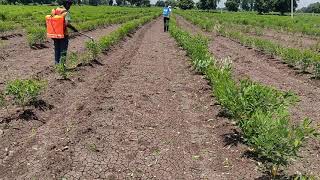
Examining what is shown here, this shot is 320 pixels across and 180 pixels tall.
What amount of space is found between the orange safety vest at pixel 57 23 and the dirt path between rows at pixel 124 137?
1.16m

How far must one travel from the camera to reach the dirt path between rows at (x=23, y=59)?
10688 mm

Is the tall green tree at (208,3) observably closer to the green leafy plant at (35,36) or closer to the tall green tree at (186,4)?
the tall green tree at (186,4)

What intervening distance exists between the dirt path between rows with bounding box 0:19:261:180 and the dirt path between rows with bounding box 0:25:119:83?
1.61m

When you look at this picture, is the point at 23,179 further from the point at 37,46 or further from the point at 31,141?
the point at 37,46

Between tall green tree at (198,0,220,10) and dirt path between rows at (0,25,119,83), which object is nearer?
dirt path between rows at (0,25,119,83)

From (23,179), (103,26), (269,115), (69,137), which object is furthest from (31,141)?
(103,26)

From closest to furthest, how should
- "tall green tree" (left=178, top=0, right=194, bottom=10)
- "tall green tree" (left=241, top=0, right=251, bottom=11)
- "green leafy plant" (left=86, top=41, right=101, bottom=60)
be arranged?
1. "green leafy plant" (left=86, top=41, right=101, bottom=60)
2. "tall green tree" (left=178, top=0, right=194, bottom=10)
3. "tall green tree" (left=241, top=0, right=251, bottom=11)

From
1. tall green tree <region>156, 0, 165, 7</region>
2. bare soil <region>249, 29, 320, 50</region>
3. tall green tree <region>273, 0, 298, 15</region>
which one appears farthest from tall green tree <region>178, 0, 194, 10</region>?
bare soil <region>249, 29, 320, 50</region>

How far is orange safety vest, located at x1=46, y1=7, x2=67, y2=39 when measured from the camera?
→ 32.9 feet

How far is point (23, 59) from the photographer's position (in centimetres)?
1309

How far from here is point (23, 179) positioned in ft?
15.9

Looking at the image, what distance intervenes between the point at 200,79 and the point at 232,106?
4.69m

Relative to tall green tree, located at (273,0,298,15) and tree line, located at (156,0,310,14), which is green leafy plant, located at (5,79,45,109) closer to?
tree line, located at (156,0,310,14)

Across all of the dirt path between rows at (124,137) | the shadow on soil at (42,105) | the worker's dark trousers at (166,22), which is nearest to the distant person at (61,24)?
the dirt path between rows at (124,137)
